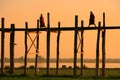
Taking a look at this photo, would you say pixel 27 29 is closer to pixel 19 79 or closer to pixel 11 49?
pixel 11 49

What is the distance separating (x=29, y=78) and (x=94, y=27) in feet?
20.5

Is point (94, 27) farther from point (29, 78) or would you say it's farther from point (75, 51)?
point (29, 78)

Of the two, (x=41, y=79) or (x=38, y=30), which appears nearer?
(x=41, y=79)

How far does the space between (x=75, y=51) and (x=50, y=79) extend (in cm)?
507

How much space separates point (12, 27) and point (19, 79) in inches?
282

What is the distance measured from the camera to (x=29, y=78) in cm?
4453

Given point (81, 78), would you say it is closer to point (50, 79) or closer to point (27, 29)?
point (50, 79)

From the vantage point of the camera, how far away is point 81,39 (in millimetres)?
48719

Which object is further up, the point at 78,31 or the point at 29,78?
the point at 78,31

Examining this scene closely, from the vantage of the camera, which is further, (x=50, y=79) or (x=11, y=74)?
(x=11, y=74)

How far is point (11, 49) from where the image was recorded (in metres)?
49.4

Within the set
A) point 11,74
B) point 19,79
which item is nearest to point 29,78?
point 19,79

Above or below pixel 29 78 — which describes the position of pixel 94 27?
above

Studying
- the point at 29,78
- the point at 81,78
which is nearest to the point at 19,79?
the point at 29,78
